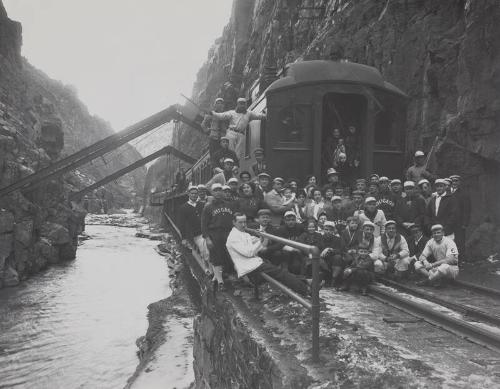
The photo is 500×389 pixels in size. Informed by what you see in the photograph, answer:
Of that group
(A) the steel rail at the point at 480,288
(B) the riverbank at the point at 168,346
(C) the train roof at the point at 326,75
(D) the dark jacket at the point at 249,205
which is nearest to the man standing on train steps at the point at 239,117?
(C) the train roof at the point at 326,75

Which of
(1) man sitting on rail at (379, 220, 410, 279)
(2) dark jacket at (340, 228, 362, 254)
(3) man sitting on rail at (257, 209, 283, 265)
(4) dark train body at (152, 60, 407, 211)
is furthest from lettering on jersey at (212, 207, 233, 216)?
(4) dark train body at (152, 60, 407, 211)

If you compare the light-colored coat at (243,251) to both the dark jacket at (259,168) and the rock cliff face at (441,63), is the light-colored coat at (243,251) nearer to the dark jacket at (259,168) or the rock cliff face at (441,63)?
the dark jacket at (259,168)

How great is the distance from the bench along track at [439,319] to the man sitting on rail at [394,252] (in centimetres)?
60

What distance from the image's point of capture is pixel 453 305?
5180 mm

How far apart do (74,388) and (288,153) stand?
7134 millimetres

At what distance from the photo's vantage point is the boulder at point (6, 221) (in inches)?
725

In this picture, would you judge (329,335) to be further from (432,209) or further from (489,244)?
(489,244)

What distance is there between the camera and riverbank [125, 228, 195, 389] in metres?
8.30

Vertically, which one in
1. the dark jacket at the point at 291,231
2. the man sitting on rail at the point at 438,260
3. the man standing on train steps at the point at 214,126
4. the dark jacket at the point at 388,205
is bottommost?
the man sitting on rail at the point at 438,260

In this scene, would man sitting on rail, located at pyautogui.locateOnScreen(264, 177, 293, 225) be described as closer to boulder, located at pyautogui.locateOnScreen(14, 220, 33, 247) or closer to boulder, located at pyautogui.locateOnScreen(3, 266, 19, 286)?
boulder, located at pyautogui.locateOnScreen(3, 266, 19, 286)

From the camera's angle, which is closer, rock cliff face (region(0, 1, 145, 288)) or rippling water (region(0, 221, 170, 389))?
rippling water (region(0, 221, 170, 389))

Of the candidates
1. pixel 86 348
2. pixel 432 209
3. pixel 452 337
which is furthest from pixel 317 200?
pixel 86 348

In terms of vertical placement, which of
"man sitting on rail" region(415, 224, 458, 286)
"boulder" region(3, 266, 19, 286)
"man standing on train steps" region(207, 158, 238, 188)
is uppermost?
"man standing on train steps" region(207, 158, 238, 188)

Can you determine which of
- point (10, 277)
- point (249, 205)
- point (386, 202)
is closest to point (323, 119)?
point (386, 202)
